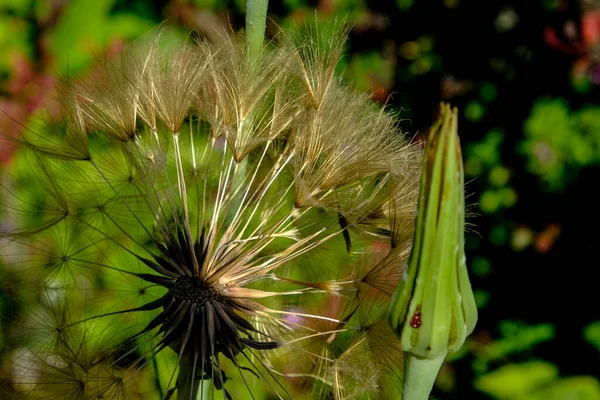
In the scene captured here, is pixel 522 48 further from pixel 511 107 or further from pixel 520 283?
pixel 520 283

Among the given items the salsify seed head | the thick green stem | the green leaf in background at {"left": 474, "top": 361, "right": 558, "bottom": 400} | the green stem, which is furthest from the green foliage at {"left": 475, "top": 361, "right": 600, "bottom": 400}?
the thick green stem

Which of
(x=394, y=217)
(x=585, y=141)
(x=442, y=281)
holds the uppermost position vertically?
(x=442, y=281)

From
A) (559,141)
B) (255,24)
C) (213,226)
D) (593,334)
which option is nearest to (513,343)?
(593,334)

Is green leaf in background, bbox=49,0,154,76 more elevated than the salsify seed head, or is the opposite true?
green leaf in background, bbox=49,0,154,76

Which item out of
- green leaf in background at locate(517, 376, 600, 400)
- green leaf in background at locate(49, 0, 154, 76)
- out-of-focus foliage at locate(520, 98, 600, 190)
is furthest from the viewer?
out-of-focus foliage at locate(520, 98, 600, 190)

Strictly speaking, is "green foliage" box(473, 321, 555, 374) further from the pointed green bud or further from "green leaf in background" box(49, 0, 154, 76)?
the pointed green bud

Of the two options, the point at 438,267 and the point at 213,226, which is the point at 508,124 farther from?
the point at 438,267

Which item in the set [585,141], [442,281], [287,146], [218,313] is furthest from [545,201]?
[442,281]
